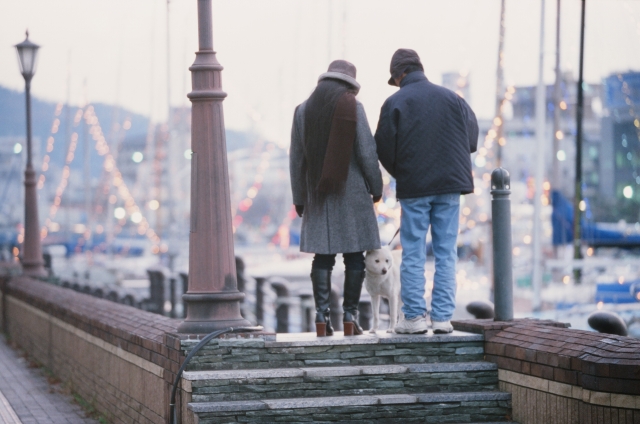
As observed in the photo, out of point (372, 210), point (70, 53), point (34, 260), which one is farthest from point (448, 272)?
point (70, 53)

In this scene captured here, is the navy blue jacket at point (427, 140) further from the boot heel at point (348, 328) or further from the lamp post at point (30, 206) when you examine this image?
the lamp post at point (30, 206)

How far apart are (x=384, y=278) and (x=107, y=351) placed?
2802mm

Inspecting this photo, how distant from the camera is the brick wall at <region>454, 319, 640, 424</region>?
5559 millimetres

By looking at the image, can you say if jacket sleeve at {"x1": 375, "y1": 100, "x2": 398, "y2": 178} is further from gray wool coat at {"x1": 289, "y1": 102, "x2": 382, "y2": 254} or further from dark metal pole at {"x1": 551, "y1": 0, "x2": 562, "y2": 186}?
dark metal pole at {"x1": 551, "y1": 0, "x2": 562, "y2": 186}

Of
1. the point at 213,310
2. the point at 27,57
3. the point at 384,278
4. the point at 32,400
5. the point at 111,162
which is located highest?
the point at 27,57

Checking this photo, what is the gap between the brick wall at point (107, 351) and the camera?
745 centimetres

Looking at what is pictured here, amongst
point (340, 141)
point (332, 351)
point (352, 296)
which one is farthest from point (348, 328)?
point (340, 141)

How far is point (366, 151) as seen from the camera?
7.48m

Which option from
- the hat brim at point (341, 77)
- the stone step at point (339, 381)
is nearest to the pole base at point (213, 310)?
the stone step at point (339, 381)

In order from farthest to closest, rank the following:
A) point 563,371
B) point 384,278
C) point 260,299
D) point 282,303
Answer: point 260,299, point 282,303, point 384,278, point 563,371

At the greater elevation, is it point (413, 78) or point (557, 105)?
point (557, 105)

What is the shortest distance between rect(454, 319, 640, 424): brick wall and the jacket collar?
69.7 inches

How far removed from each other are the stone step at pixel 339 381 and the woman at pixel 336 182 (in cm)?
70

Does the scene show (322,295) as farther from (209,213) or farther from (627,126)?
(627,126)
